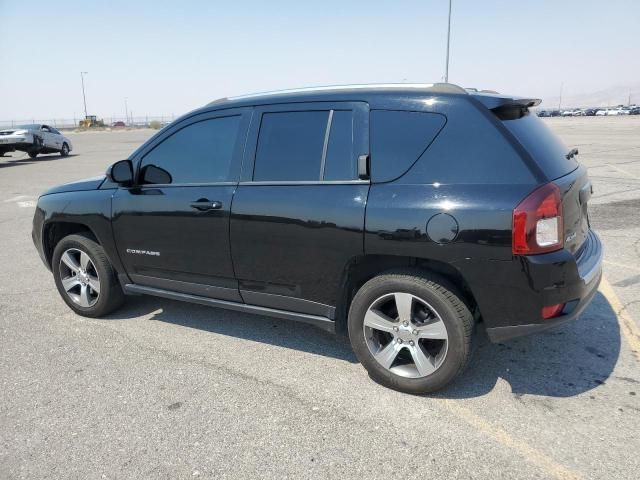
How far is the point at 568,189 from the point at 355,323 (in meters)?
1.52

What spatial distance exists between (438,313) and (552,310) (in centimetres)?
62

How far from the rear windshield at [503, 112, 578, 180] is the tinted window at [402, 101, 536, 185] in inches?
5.3

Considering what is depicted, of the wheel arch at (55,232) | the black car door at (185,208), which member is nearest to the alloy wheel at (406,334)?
the black car door at (185,208)

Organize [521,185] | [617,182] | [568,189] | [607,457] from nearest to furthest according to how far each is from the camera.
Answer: [607,457], [521,185], [568,189], [617,182]

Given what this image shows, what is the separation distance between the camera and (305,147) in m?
3.49

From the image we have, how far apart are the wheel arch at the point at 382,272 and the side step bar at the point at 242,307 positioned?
10 cm

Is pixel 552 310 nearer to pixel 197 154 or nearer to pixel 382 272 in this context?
pixel 382 272

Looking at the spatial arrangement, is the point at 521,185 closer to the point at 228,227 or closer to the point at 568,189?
the point at 568,189

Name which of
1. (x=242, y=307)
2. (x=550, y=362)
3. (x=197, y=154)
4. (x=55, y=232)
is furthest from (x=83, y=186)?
(x=550, y=362)

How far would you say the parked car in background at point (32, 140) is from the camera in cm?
2109

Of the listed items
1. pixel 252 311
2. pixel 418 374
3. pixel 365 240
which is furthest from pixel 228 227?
pixel 418 374

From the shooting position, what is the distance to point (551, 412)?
9.81 feet

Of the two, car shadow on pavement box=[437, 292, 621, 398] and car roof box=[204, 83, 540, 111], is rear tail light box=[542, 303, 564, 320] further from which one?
car roof box=[204, 83, 540, 111]

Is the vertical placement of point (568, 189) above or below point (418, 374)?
above
